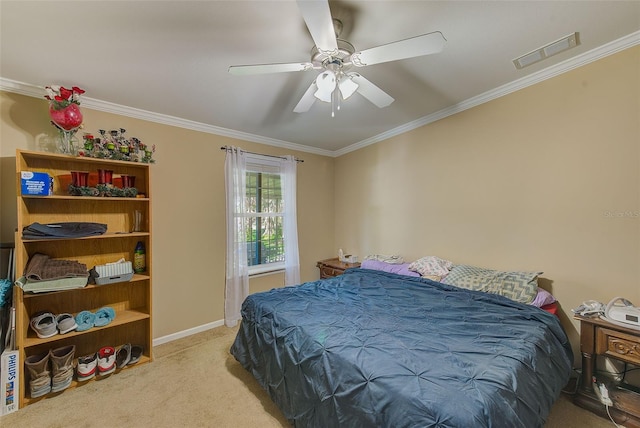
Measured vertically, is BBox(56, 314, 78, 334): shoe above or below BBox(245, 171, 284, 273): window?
below

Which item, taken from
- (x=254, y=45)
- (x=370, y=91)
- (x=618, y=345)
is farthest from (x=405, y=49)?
(x=618, y=345)

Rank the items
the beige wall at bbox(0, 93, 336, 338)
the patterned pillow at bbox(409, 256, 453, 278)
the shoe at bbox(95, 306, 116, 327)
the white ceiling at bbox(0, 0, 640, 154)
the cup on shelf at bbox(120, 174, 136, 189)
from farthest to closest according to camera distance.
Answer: the beige wall at bbox(0, 93, 336, 338) < the patterned pillow at bbox(409, 256, 453, 278) < the cup on shelf at bbox(120, 174, 136, 189) < the shoe at bbox(95, 306, 116, 327) < the white ceiling at bbox(0, 0, 640, 154)

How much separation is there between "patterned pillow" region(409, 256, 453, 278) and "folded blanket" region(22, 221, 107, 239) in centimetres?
296

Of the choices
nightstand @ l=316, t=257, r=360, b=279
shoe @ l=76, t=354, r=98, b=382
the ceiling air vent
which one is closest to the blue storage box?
shoe @ l=76, t=354, r=98, b=382

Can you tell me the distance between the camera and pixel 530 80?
83.5 inches

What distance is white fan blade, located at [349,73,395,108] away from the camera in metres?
1.68

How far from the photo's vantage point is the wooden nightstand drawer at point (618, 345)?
1.47 meters

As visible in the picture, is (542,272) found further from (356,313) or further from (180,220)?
(180,220)

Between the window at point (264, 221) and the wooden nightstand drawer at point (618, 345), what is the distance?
3105 millimetres

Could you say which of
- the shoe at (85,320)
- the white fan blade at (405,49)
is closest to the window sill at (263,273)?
the shoe at (85,320)

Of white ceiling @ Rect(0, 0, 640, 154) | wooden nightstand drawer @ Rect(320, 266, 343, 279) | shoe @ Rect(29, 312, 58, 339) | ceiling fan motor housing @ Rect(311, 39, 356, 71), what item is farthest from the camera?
wooden nightstand drawer @ Rect(320, 266, 343, 279)

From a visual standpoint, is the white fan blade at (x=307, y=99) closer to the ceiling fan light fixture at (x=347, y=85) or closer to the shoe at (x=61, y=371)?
the ceiling fan light fixture at (x=347, y=85)

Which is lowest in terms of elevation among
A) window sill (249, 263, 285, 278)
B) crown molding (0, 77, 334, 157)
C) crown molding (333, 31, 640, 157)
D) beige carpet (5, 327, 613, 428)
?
beige carpet (5, 327, 613, 428)

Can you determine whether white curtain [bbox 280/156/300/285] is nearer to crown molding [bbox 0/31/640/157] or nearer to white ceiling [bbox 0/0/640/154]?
crown molding [bbox 0/31/640/157]
